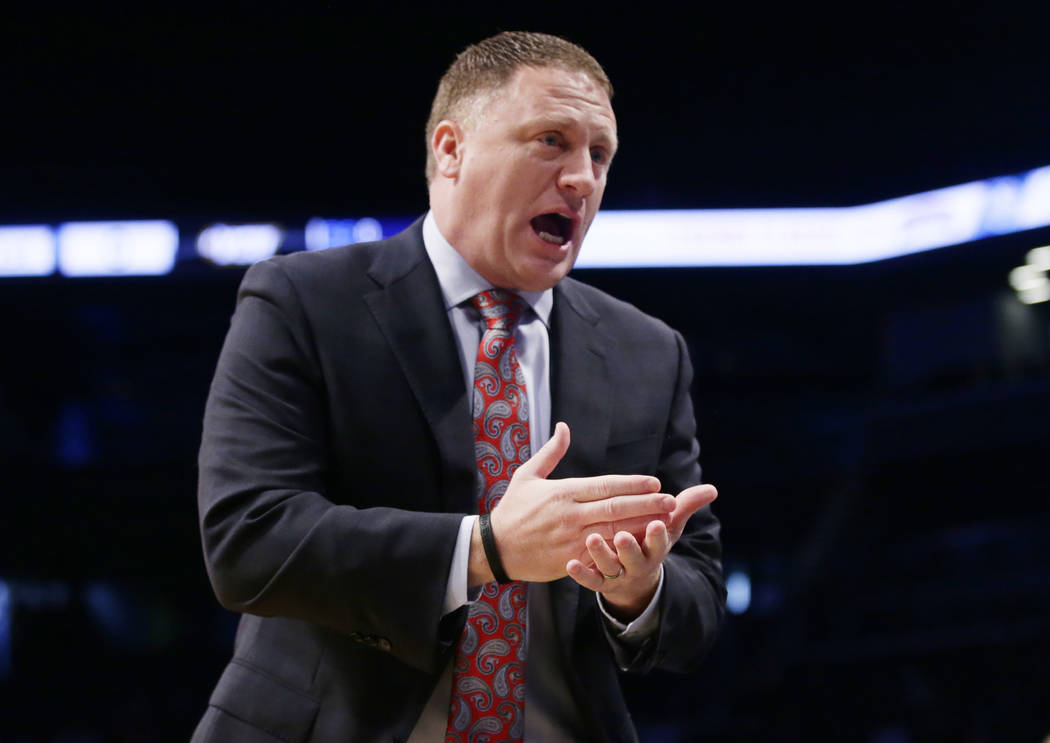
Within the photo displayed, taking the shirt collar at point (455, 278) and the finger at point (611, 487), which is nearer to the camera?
the finger at point (611, 487)

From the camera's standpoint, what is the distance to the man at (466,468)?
1274 millimetres

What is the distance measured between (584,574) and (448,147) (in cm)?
66

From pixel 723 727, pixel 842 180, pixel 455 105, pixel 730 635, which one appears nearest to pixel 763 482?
pixel 730 635

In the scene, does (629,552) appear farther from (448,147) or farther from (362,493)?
(448,147)

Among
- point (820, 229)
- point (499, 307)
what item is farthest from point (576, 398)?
point (820, 229)

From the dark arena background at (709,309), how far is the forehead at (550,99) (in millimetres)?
4171

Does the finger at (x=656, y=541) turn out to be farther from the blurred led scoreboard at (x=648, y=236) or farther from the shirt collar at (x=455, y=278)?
the blurred led scoreboard at (x=648, y=236)

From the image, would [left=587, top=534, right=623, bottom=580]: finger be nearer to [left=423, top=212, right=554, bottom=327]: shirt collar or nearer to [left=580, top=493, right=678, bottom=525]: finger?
[left=580, top=493, right=678, bottom=525]: finger

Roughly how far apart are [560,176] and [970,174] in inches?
329

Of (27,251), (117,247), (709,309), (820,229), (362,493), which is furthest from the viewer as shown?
(709,309)

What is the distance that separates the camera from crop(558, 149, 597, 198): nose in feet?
5.02

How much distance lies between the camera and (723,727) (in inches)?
400

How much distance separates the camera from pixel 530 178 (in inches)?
60.1

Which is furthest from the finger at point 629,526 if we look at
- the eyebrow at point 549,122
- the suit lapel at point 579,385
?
the eyebrow at point 549,122
